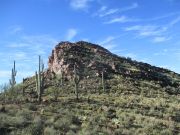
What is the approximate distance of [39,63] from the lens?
4766cm

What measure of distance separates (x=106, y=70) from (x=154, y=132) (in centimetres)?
4557

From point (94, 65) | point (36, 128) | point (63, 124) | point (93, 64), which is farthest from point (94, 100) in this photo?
point (36, 128)

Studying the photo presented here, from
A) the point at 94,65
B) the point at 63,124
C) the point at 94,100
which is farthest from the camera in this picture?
the point at 94,65

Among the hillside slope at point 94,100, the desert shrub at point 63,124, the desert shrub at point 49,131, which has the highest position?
the hillside slope at point 94,100

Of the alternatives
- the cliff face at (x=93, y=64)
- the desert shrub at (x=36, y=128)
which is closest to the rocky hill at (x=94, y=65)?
the cliff face at (x=93, y=64)

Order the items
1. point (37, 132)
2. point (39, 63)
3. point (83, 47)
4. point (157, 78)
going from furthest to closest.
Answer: point (83, 47)
point (157, 78)
point (39, 63)
point (37, 132)

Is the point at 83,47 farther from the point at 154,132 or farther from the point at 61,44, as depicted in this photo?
the point at 154,132

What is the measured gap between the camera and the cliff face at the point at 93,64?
75.8 meters

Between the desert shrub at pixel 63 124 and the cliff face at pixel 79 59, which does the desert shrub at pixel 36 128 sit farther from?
the cliff face at pixel 79 59

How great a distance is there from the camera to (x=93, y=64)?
7688 centimetres

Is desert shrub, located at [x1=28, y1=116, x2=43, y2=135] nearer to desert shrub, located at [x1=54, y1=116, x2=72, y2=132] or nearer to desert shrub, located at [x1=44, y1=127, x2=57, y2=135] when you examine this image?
desert shrub, located at [x1=44, y1=127, x2=57, y2=135]

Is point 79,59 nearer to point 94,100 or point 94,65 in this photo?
point 94,65

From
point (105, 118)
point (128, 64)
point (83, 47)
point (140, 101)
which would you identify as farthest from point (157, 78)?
point (105, 118)

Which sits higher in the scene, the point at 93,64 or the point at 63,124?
the point at 93,64
